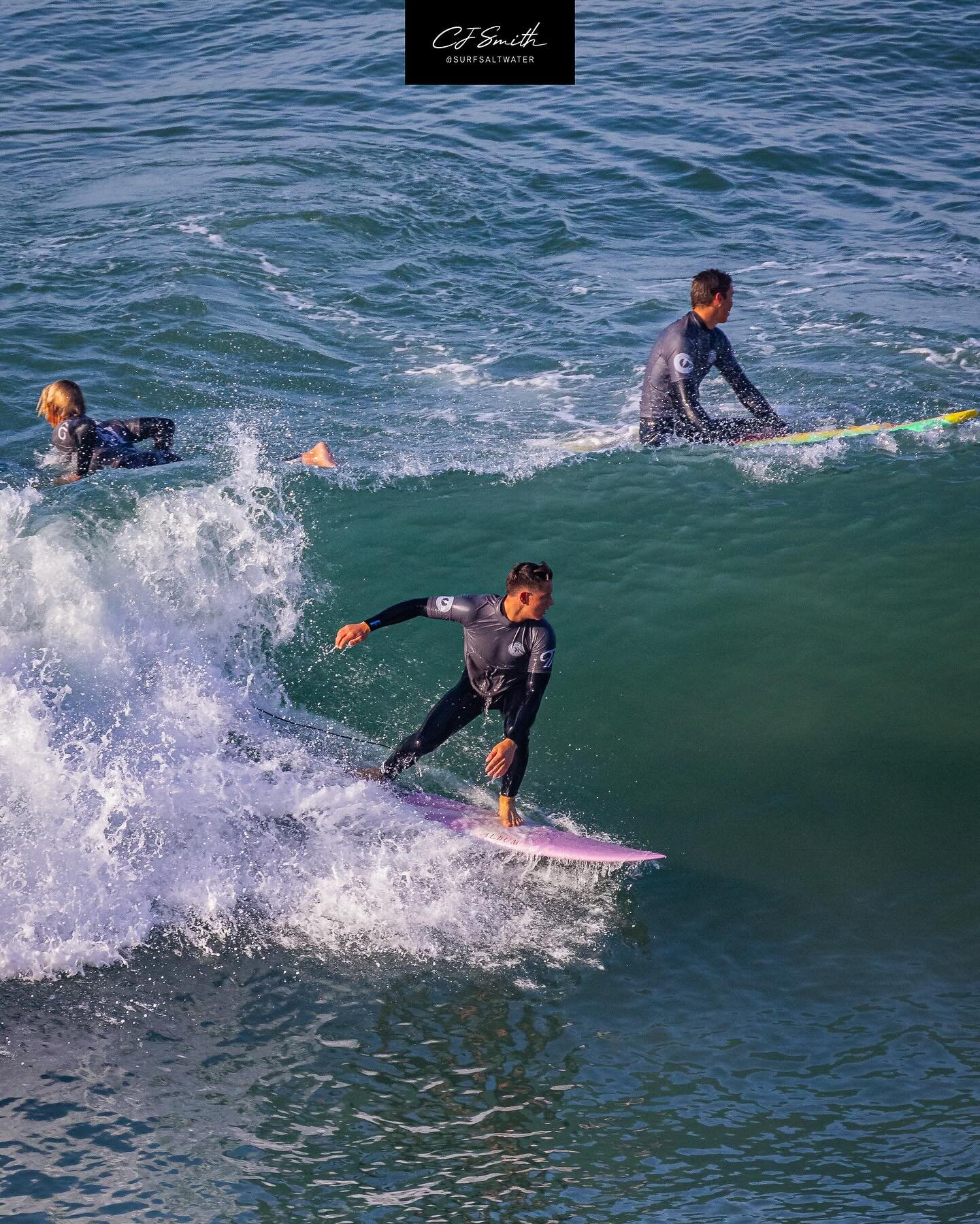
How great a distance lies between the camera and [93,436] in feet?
34.3

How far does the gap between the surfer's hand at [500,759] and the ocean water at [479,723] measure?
0.74m

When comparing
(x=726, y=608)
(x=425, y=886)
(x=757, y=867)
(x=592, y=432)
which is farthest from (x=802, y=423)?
(x=425, y=886)

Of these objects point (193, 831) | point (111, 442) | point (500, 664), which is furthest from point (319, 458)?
point (193, 831)

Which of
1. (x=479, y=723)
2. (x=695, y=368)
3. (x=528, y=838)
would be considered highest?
(x=695, y=368)

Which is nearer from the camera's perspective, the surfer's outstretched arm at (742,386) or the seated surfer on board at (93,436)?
the surfer's outstretched arm at (742,386)

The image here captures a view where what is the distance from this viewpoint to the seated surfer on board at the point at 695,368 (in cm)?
971

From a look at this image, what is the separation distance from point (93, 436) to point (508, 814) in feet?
18.1

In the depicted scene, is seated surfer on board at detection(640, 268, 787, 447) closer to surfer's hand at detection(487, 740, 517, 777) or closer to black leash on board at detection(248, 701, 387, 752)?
black leash on board at detection(248, 701, 387, 752)

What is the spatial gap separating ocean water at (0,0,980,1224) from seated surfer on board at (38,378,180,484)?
17cm

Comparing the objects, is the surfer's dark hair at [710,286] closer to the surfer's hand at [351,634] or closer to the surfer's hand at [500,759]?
the surfer's hand at [351,634]

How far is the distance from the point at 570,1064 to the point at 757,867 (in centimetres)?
194
